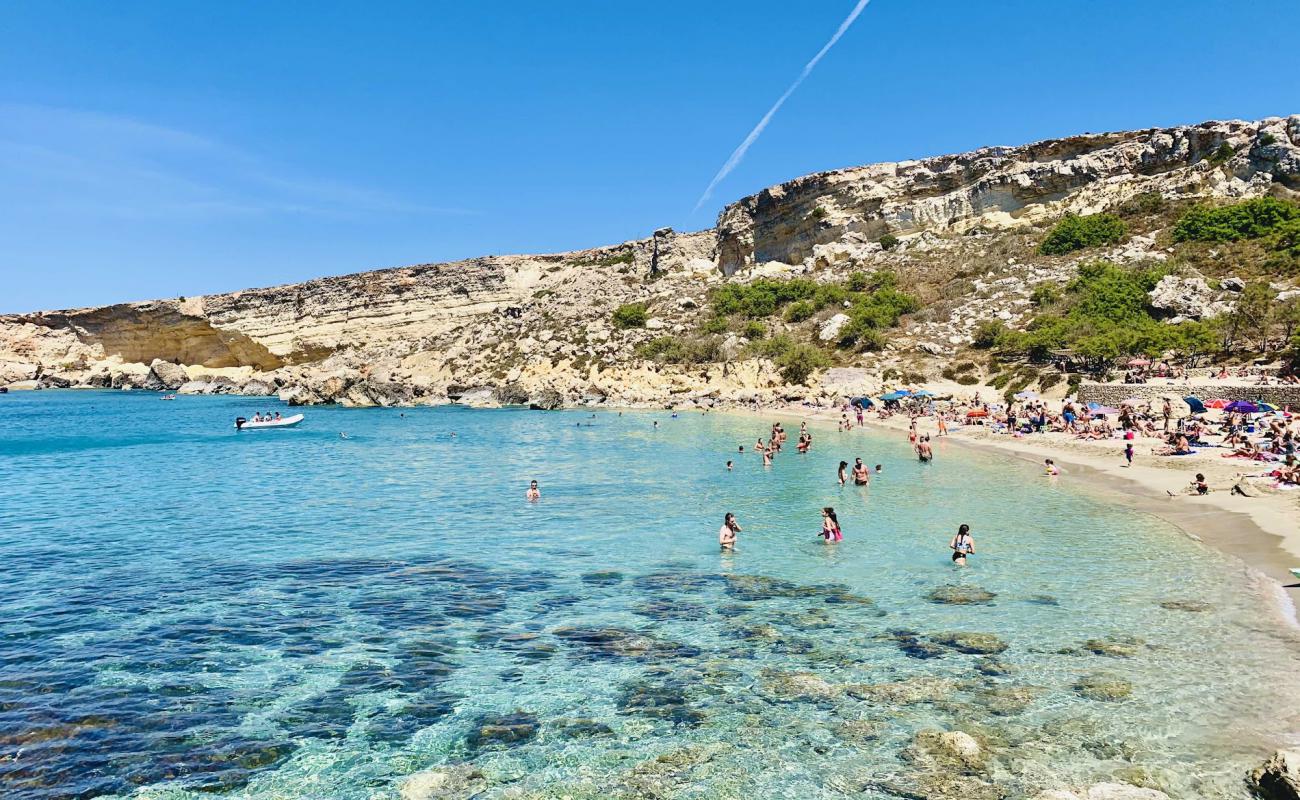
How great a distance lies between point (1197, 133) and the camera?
66.1 meters

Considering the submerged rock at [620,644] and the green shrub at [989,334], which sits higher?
the green shrub at [989,334]

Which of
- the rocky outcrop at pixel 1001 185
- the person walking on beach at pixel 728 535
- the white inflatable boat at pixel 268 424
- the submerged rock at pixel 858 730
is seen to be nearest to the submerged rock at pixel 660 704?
the submerged rock at pixel 858 730

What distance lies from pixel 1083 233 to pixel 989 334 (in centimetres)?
1781

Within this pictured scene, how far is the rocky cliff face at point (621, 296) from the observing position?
62219mm

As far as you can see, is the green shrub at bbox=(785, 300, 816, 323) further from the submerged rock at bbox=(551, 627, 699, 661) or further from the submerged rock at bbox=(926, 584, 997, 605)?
the submerged rock at bbox=(551, 627, 699, 661)

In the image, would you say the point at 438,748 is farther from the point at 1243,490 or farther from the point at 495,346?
the point at 495,346

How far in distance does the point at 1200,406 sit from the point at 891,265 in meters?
43.4

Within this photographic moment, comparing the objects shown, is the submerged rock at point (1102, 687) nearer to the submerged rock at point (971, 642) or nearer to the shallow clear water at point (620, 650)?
the shallow clear water at point (620, 650)

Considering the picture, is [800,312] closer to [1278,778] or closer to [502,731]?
[502,731]

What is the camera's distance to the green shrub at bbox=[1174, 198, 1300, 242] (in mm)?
54000

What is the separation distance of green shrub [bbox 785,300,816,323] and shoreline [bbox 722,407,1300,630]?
37195 mm

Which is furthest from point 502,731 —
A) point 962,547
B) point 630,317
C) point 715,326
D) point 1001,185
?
point 1001,185

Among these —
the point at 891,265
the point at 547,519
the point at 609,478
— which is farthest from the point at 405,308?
the point at 547,519

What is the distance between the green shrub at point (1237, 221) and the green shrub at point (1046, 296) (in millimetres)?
10664
